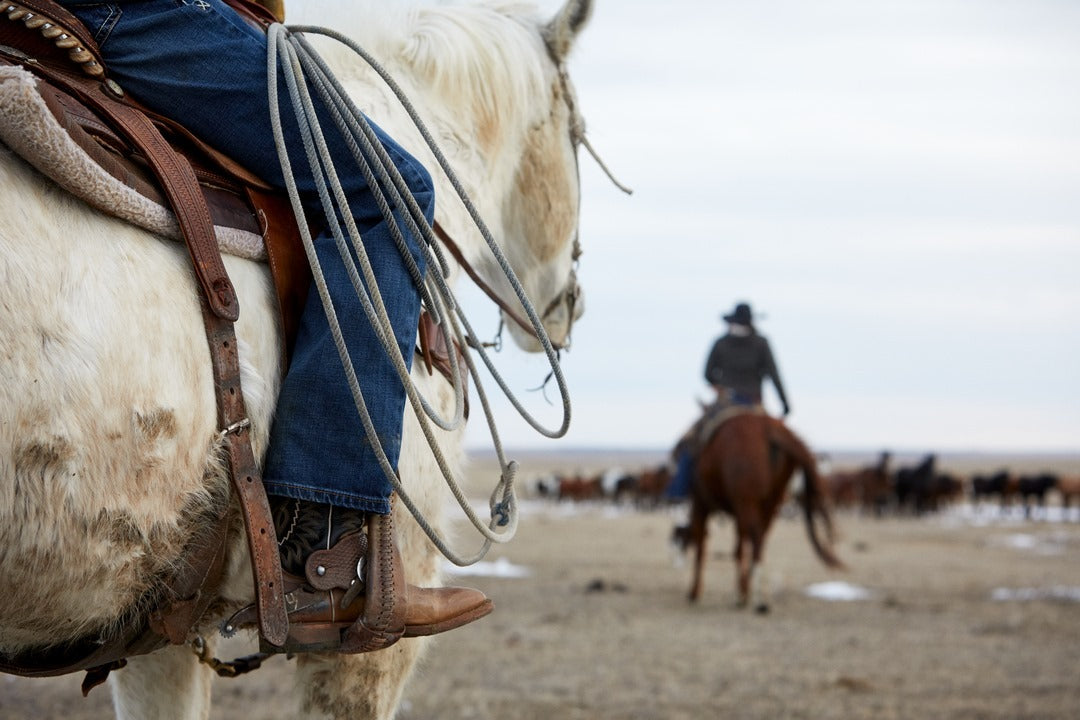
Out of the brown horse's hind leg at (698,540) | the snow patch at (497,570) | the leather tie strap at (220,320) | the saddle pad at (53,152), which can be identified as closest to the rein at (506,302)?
the leather tie strap at (220,320)

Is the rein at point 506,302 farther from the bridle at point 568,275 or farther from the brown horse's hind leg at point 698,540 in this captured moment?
the brown horse's hind leg at point 698,540

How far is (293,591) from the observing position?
2.30 metres

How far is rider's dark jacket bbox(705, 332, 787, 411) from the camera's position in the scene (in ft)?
37.4

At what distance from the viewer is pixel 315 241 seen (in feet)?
8.16

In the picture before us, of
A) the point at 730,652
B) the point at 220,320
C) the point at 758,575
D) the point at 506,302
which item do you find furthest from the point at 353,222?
the point at 758,575

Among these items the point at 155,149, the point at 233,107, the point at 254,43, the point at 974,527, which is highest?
the point at 254,43

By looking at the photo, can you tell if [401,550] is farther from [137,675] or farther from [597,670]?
[597,670]

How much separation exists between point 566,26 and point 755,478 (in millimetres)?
8106

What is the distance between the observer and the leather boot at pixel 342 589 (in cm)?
231

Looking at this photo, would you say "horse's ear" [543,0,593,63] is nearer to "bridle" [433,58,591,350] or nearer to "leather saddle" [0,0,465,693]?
"bridle" [433,58,591,350]

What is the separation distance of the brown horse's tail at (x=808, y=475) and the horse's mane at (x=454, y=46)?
27.0 feet

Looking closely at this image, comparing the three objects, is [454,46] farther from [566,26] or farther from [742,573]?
[742,573]

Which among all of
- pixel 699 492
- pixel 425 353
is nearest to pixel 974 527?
pixel 699 492

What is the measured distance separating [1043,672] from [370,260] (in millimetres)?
7114
